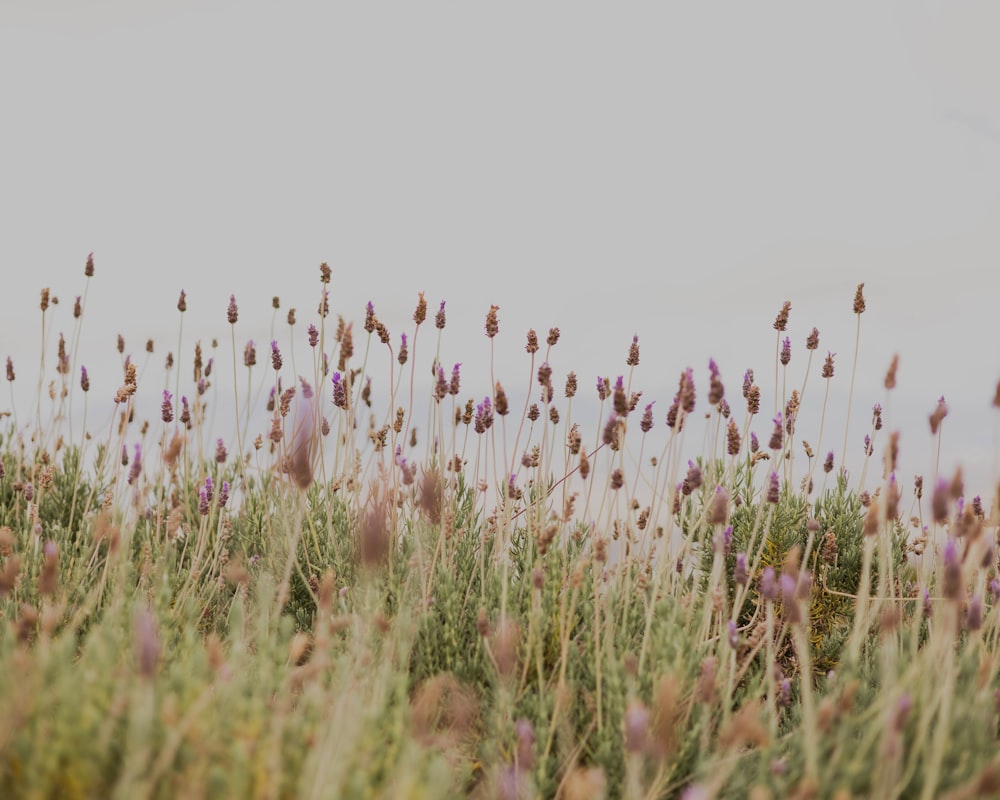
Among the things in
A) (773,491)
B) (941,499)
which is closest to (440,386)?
(773,491)

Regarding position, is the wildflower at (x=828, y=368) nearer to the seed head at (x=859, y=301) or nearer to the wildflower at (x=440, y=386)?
the seed head at (x=859, y=301)

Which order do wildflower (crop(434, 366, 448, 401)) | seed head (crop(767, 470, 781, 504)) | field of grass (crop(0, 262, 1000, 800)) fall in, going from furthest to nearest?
wildflower (crop(434, 366, 448, 401)) → seed head (crop(767, 470, 781, 504)) → field of grass (crop(0, 262, 1000, 800))

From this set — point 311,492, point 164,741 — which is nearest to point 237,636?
point 164,741

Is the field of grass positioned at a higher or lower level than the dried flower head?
lower

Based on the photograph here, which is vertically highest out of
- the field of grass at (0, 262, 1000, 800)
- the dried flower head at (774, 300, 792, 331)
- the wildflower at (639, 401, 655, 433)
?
the dried flower head at (774, 300, 792, 331)

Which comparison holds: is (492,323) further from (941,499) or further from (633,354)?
(941,499)

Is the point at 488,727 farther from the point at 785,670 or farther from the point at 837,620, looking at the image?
the point at 837,620

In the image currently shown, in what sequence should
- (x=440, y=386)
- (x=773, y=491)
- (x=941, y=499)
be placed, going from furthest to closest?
1. (x=440, y=386)
2. (x=773, y=491)
3. (x=941, y=499)

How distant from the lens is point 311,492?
4160mm

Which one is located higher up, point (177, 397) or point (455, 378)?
point (455, 378)

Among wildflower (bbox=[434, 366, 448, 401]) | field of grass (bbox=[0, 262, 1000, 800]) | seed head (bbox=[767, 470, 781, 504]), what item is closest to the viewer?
field of grass (bbox=[0, 262, 1000, 800])

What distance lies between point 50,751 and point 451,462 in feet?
7.66

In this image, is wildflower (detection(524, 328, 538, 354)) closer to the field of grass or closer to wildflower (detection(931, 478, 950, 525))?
the field of grass

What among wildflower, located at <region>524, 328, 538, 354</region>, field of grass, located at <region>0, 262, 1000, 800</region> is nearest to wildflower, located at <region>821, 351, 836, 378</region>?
field of grass, located at <region>0, 262, 1000, 800</region>
